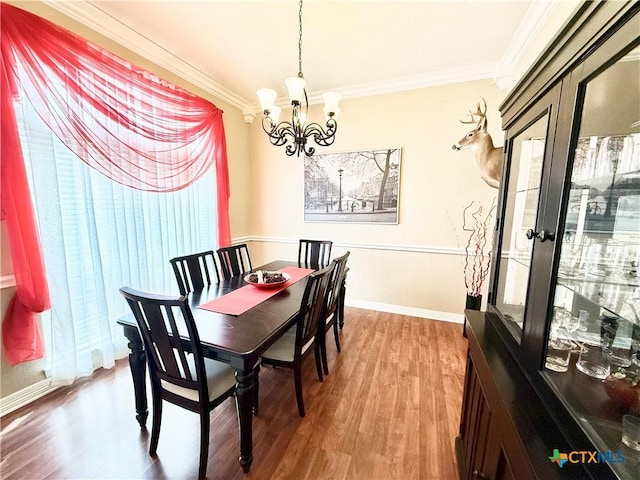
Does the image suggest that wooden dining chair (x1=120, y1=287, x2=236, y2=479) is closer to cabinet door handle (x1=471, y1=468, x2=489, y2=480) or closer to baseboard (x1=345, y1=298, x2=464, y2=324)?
cabinet door handle (x1=471, y1=468, x2=489, y2=480)

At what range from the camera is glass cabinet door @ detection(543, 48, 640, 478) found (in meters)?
0.64

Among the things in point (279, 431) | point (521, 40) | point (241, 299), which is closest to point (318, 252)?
point (241, 299)

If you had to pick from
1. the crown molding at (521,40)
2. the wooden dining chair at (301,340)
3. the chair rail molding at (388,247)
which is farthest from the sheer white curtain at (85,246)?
the crown molding at (521,40)

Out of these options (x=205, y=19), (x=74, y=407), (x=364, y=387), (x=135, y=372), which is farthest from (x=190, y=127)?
(x=364, y=387)

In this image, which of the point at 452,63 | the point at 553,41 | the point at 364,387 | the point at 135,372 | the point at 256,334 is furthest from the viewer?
the point at 452,63

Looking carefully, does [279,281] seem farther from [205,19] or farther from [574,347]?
[205,19]

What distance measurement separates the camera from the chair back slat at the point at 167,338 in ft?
3.72

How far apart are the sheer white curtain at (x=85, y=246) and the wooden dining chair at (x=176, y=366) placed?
111cm

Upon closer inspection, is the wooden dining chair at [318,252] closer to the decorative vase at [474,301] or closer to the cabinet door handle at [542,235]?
the decorative vase at [474,301]

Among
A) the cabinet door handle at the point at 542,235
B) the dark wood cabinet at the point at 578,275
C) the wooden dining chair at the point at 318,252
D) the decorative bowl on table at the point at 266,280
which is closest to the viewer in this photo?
the dark wood cabinet at the point at 578,275

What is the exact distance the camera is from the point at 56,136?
1785 mm

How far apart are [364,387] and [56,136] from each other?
2.94 m

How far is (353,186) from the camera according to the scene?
335 centimetres

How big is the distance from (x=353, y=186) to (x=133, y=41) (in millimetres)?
2610
